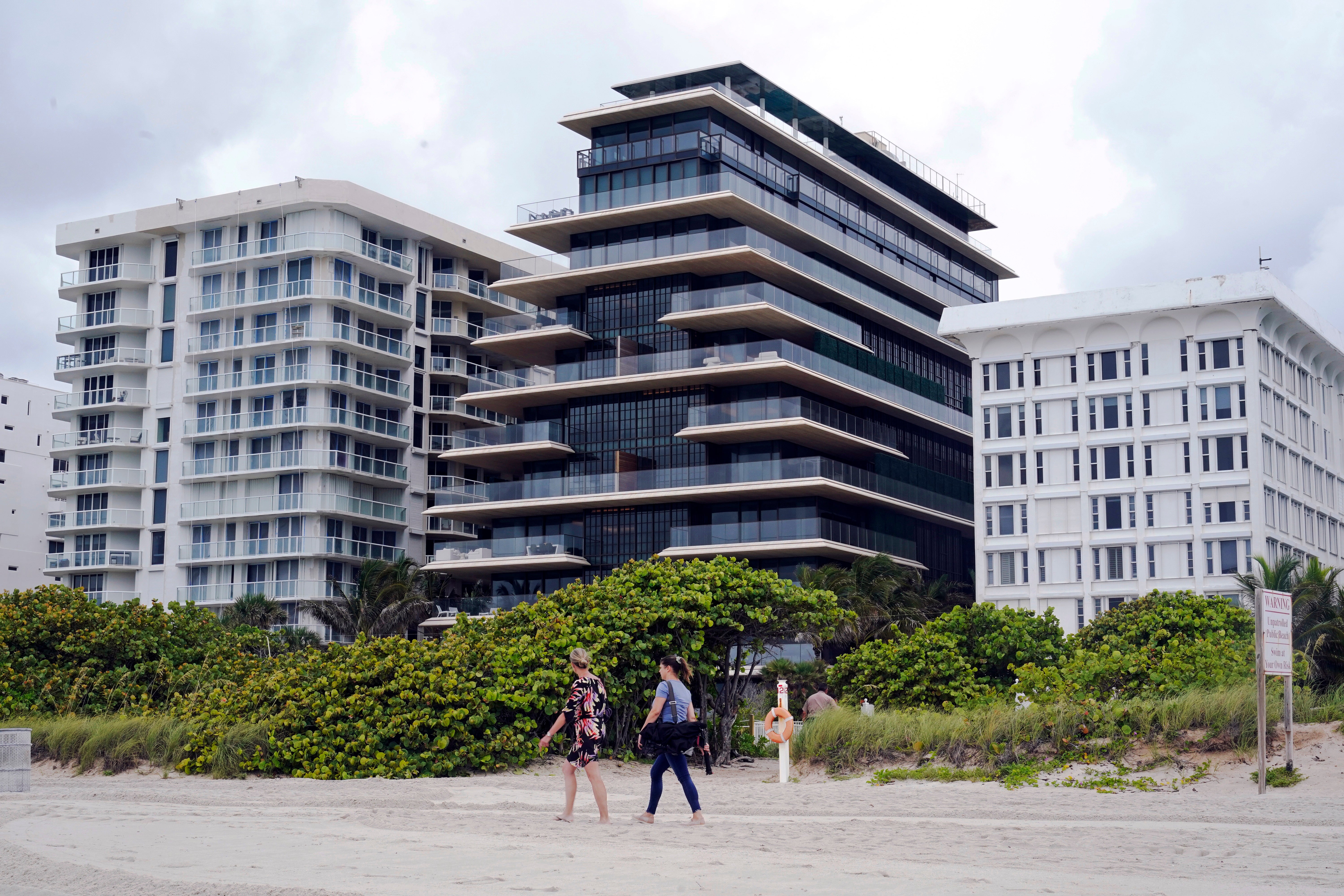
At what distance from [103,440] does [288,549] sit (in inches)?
555

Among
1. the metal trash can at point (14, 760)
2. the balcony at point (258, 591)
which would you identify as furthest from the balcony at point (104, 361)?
the metal trash can at point (14, 760)

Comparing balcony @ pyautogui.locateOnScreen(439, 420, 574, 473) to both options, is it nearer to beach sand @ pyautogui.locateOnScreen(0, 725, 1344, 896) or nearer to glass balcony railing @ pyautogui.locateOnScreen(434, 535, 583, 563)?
glass balcony railing @ pyautogui.locateOnScreen(434, 535, 583, 563)

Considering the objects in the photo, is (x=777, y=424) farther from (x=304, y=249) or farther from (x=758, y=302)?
(x=304, y=249)

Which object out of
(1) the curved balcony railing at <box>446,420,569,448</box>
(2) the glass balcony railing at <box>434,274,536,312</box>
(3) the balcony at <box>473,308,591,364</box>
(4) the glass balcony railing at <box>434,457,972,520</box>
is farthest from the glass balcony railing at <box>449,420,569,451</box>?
(2) the glass balcony railing at <box>434,274,536,312</box>

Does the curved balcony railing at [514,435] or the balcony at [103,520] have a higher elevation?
the curved balcony railing at [514,435]

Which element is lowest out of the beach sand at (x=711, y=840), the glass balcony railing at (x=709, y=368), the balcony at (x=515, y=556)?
the beach sand at (x=711, y=840)

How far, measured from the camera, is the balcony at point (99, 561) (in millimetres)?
75812

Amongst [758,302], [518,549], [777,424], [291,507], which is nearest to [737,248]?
[758,302]

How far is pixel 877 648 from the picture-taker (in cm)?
3011

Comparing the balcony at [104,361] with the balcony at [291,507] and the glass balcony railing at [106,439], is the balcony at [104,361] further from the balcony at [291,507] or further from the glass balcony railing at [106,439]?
the balcony at [291,507]

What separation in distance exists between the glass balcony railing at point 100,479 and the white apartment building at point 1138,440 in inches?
1630

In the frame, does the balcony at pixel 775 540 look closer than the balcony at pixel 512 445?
Yes

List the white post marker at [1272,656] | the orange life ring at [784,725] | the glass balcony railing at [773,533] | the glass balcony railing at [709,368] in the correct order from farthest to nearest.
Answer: the glass balcony railing at [709,368], the glass balcony railing at [773,533], the orange life ring at [784,725], the white post marker at [1272,656]

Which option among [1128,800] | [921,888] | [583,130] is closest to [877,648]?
[1128,800]
